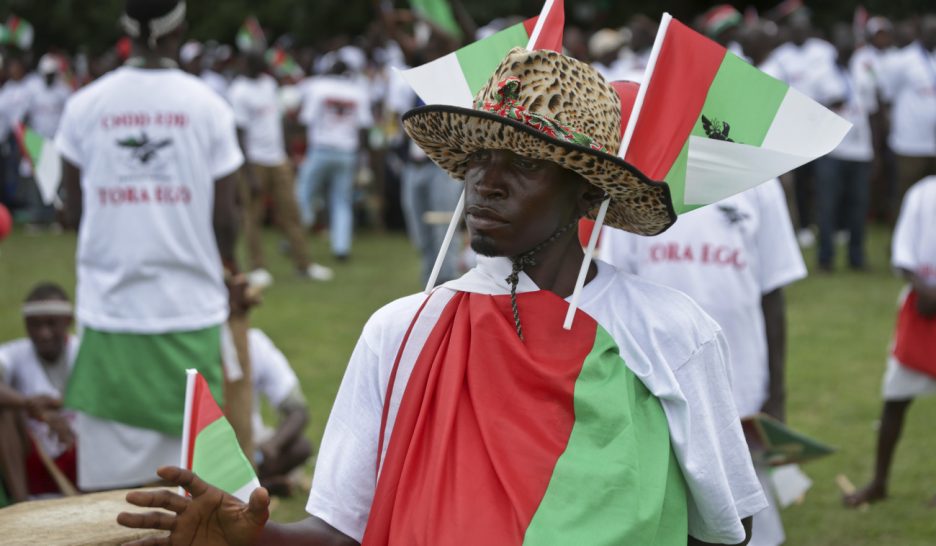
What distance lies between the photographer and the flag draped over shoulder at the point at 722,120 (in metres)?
2.87

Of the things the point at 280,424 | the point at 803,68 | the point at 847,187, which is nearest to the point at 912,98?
the point at 803,68

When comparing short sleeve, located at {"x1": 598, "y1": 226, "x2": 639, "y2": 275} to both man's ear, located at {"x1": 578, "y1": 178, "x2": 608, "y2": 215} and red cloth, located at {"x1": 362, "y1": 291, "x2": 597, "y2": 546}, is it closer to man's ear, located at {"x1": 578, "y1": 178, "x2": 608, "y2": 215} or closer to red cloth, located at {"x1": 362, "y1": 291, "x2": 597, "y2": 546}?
man's ear, located at {"x1": 578, "y1": 178, "x2": 608, "y2": 215}

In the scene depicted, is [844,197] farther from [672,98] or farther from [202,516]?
[202,516]

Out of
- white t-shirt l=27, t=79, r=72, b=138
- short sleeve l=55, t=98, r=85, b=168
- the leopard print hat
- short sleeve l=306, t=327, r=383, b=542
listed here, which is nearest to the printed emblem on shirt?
the leopard print hat

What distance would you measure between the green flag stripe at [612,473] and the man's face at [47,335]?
4.15 meters

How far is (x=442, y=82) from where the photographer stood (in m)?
3.11

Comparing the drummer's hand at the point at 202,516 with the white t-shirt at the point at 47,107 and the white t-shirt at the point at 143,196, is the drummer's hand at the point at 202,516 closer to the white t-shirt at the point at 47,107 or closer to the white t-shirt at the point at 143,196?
the white t-shirt at the point at 143,196

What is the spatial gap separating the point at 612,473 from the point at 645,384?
227mm

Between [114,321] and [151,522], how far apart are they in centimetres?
290

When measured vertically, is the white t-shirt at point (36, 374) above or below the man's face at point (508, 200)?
below

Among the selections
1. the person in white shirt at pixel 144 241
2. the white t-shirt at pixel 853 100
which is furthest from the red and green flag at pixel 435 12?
the white t-shirt at pixel 853 100

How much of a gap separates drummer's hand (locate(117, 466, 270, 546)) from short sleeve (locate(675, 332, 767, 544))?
87cm

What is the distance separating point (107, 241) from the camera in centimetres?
525

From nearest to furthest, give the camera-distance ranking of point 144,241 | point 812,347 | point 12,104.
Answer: point 144,241, point 812,347, point 12,104
